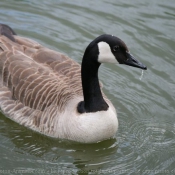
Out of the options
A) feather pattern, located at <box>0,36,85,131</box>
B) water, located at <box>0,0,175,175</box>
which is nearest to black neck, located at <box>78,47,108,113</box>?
feather pattern, located at <box>0,36,85,131</box>

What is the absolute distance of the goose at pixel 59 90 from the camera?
6.57m

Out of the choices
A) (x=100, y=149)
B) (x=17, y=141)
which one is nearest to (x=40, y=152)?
(x=17, y=141)

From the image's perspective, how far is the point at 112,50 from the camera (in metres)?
6.48

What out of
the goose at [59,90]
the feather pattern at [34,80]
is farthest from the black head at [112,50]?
the feather pattern at [34,80]

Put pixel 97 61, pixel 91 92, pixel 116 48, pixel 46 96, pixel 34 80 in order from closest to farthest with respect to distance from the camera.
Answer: pixel 116 48 < pixel 97 61 < pixel 91 92 < pixel 46 96 < pixel 34 80

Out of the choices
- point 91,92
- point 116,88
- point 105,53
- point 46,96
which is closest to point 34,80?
point 46,96

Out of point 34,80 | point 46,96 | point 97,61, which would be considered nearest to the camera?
point 97,61

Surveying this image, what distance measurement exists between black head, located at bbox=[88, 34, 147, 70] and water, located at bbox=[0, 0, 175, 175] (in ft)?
4.62

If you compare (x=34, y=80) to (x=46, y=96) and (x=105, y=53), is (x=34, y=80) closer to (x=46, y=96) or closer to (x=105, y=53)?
(x=46, y=96)

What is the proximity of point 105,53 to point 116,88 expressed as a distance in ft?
7.10

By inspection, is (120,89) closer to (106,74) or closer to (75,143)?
(106,74)

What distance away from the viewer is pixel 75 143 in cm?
716

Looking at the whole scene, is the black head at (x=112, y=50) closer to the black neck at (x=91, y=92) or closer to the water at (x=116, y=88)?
the black neck at (x=91, y=92)

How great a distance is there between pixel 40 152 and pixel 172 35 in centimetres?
473
